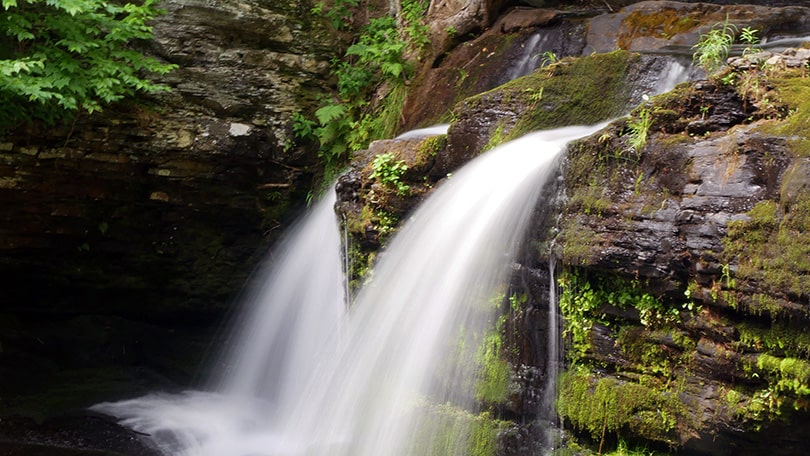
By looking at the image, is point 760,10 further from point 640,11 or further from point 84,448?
point 84,448

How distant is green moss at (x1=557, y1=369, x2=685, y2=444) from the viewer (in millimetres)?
3469

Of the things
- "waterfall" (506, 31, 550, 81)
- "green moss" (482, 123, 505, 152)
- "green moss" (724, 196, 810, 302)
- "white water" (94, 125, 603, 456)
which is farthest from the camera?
"waterfall" (506, 31, 550, 81)

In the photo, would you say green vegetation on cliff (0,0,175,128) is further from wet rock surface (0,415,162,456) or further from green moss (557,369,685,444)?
green moss (557,369,685,444)

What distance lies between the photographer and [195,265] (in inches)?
324

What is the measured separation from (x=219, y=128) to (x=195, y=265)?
185cm

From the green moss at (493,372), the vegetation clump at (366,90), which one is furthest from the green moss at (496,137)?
the vegetation clump at (366,90)

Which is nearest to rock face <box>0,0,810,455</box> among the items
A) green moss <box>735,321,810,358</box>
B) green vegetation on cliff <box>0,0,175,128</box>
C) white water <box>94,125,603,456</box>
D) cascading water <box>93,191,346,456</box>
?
green moss <box>735,321,810,358</box>

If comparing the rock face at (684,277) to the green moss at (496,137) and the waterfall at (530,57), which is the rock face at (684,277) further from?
the waterfall at (530,57)

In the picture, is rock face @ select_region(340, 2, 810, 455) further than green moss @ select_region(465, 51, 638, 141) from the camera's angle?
No

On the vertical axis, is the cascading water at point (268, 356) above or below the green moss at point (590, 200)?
below

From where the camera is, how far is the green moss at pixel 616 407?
137 inches

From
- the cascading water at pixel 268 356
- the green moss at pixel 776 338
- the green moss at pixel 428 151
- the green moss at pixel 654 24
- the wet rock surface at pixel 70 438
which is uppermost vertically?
the green moss at pixel 654 24


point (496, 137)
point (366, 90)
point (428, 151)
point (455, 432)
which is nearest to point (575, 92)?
point (496, 137)

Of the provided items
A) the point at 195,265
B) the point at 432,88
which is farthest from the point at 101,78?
the point at 432,88
